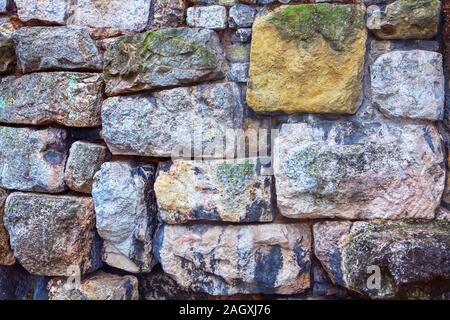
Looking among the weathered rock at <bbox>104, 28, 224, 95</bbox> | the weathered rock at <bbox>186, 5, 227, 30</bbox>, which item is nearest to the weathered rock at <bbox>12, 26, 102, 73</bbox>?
the weathered rock at <bbox>104, 28, 224, 95</bbox>

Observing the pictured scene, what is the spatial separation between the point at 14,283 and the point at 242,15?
1.49m

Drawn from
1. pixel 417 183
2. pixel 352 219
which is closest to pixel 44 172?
pixel 352 219

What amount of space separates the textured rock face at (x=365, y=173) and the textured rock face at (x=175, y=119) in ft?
0.87

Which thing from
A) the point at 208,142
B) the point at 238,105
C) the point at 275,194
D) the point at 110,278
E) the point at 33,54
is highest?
the point at 33,54

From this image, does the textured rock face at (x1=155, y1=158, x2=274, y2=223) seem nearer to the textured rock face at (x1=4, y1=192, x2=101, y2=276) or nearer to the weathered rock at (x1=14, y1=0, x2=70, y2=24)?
the textured rock face at (x1=4, y1=192, x2=101, y2=276)

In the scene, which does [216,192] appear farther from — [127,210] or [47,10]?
[47,10]

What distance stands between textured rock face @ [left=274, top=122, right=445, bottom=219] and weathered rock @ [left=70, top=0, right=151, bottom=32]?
2.61ft

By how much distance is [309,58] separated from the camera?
1648 mm

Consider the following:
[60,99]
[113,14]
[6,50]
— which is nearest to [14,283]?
[60,99]

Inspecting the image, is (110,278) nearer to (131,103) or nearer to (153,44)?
(131,103)

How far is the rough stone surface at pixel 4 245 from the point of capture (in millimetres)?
1913

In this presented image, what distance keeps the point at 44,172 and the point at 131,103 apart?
0.46 m

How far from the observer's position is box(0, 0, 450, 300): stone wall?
5.31 ft

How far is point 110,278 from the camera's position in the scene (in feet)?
6.06
